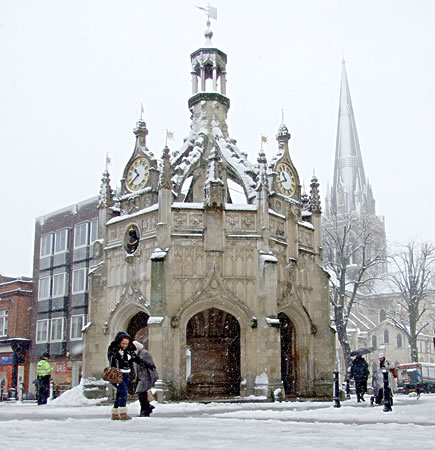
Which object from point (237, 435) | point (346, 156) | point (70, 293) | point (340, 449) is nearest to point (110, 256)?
point (237, 435)

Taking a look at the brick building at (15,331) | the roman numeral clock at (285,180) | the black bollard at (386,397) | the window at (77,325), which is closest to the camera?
the black bollard at (386,397)

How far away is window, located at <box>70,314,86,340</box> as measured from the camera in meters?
46.2

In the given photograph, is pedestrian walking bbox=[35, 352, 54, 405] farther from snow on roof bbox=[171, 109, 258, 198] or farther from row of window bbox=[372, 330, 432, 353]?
row of window bbox=[372, 330, 432, 353]

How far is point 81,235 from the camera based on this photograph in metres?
48.0

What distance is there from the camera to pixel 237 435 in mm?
9133

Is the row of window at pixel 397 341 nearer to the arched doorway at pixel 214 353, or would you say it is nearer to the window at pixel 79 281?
the window at pixel 79 281

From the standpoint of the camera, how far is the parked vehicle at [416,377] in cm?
4288

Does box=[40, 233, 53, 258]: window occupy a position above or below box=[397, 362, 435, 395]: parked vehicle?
above

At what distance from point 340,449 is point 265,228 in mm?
16499

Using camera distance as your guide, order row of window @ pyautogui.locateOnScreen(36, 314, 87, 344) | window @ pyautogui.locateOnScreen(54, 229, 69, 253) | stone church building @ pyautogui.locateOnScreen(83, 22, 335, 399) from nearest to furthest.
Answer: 1. stone church building @ pyautogui.locateOnScreen(83, 22, 335, 399)
2. row of window @ pyautogui.locateOnScreen(36, 314, 87, 344)
3. window @ pyautogui.locateOnScreen(54, 229, 69, 253)

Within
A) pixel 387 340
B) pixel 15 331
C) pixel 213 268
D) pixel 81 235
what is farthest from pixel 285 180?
pixel 387 340

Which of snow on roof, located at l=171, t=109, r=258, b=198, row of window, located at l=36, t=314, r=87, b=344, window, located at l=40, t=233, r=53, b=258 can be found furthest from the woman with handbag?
window, located at l=40, t=233, r=53, b=258

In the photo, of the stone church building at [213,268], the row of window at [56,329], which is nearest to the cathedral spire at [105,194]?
the stone church building at [213,268]

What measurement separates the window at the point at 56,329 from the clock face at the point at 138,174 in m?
24.2
